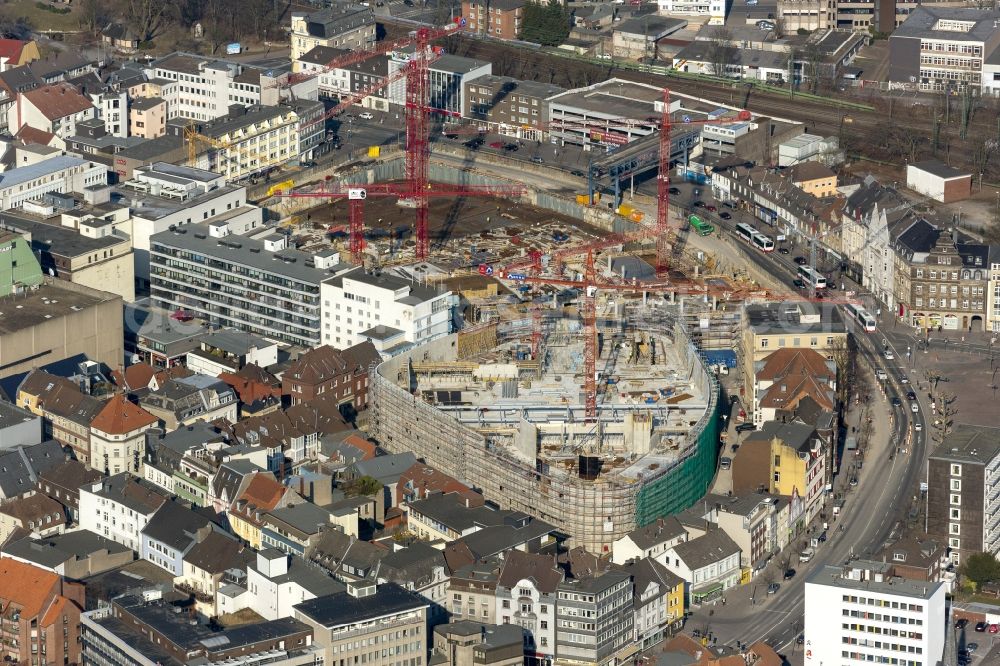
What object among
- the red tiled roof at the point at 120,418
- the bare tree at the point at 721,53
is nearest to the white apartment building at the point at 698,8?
the bare tree at the point at 721,53

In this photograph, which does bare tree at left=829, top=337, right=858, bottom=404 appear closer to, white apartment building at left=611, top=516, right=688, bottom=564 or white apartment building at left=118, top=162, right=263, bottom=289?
white apartment building at left=611, top=516, right=688, bottom=564

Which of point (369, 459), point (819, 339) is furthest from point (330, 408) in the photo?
point (819, 339)

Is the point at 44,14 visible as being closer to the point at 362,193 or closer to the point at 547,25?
the point at 547,25

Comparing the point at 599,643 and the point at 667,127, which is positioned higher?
the point at 667,127

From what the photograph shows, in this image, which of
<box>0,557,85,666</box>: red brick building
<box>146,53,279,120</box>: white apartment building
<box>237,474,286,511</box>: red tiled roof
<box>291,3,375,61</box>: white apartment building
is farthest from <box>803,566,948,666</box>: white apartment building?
<box>291,3,375,61</box>: white apartment building

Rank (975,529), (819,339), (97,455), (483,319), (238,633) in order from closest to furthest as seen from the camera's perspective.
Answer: (238,633) < (975,529) < (97,455) < (819,339) < (483,319)

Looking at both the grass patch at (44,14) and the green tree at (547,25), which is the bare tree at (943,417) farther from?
the grass patch at (44,14)

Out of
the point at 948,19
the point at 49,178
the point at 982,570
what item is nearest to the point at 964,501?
the point at 982,570

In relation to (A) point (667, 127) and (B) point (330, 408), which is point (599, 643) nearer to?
(B) point (330, 408)
